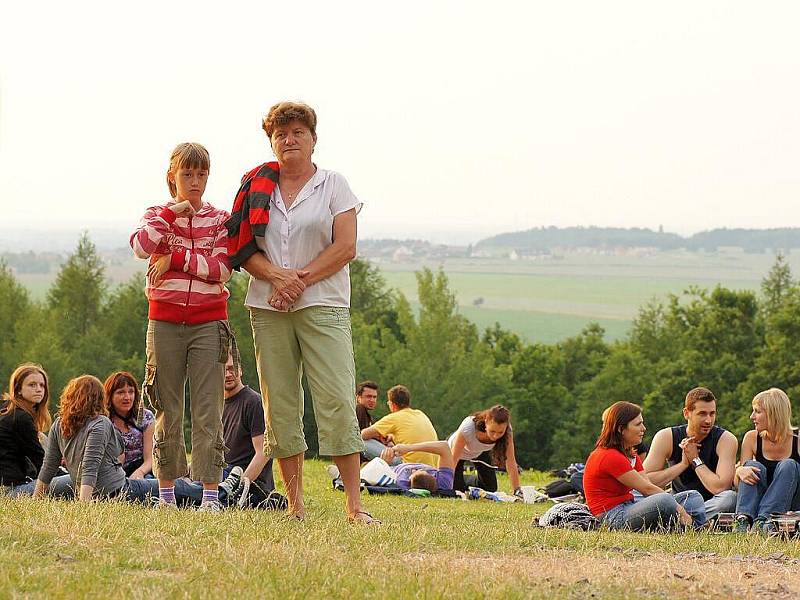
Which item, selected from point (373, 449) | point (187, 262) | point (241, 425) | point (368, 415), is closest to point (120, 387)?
point (241, 425)

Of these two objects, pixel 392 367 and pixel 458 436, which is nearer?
pixel 458 436

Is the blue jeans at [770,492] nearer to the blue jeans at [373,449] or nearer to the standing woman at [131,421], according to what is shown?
the standing woman at [131,421]

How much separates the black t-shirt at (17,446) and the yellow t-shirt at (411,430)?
230 inches

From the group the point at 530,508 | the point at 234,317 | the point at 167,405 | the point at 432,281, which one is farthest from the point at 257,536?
the point at 432,281

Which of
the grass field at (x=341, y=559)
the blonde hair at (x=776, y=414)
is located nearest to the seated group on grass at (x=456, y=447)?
the blonde hair at (x=776, y=414)

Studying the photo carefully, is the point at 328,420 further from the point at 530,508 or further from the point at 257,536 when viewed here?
the point at 530,508

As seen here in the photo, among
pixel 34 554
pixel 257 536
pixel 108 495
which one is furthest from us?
pixel 108 495

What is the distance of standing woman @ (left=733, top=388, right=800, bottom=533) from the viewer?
9641 mm

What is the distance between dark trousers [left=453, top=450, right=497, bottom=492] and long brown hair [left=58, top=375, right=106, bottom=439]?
19.5 feet

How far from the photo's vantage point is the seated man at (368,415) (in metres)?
15.8

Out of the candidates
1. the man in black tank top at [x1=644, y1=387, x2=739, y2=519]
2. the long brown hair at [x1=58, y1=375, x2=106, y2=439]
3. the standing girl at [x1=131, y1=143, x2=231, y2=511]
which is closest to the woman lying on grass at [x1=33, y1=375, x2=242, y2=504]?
the long brown hair at [x1=58, y1=375, x2=106, y2=439]

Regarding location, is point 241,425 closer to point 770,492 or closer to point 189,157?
point 189,157

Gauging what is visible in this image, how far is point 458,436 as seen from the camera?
14727 mm

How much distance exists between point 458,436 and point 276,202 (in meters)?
7.48
